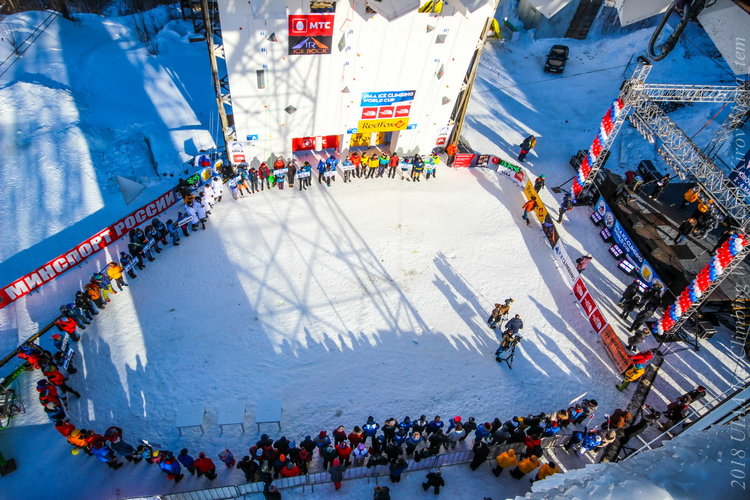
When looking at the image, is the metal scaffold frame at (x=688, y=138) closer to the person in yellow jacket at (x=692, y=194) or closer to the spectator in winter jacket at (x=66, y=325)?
the person in yellow jacket at (x=692, y=194)

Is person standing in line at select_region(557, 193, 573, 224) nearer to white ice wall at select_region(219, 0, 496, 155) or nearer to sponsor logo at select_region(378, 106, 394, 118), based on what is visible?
white ice wall at select_region(219, 0, 496, 155)

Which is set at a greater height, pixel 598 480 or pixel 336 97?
pixel 598 480

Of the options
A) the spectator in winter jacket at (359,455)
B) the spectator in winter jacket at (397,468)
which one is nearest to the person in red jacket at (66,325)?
the spectator in winter jacket at (359,455)

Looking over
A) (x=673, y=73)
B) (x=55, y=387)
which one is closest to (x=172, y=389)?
(x=55, y=387)

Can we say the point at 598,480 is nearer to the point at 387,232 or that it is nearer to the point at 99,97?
the point at 387,232

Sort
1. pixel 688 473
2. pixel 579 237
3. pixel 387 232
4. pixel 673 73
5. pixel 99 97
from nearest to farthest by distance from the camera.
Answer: pixel 688 473 → pixel 387 232 → pixel 579 237 → pixel 99 97 → pixel 673 73
